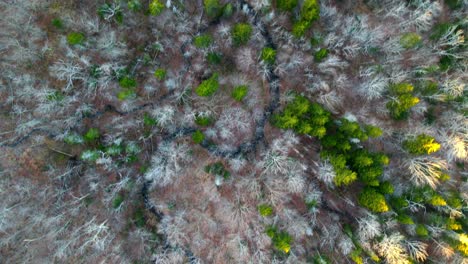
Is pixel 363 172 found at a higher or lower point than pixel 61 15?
lower

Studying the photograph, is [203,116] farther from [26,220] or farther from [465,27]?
[465,27]

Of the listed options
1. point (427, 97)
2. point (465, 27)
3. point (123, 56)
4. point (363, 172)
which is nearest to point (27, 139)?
point (123, 56)

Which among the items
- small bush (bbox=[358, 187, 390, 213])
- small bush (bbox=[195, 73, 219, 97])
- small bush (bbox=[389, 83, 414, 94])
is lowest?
small bush (bbox=[358, 187, 390, 213])

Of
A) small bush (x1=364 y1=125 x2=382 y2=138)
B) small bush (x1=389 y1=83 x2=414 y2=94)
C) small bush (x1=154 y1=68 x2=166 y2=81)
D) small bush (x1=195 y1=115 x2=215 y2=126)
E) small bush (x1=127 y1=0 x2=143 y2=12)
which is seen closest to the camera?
small bush (x1=127 y1=0 x2=143 y2=12)

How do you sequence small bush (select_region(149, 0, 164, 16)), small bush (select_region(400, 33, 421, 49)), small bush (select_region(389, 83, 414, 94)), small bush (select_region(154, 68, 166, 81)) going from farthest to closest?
small bush (select_region(400, 33, 421, 49)) → small bush (select_region(389, 83, 414, 94)) → small bush (select_region(154, 68, 166, 81)) → small bush (select_region(149, 0, 164, 16))

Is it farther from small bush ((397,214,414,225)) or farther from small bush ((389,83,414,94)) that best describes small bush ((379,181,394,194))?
small bush ((389,83,414,94))

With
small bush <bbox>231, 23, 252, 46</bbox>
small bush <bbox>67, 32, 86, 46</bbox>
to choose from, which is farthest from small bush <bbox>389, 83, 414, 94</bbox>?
small bush <bbox>67, 32, 86, 46</bbox>
